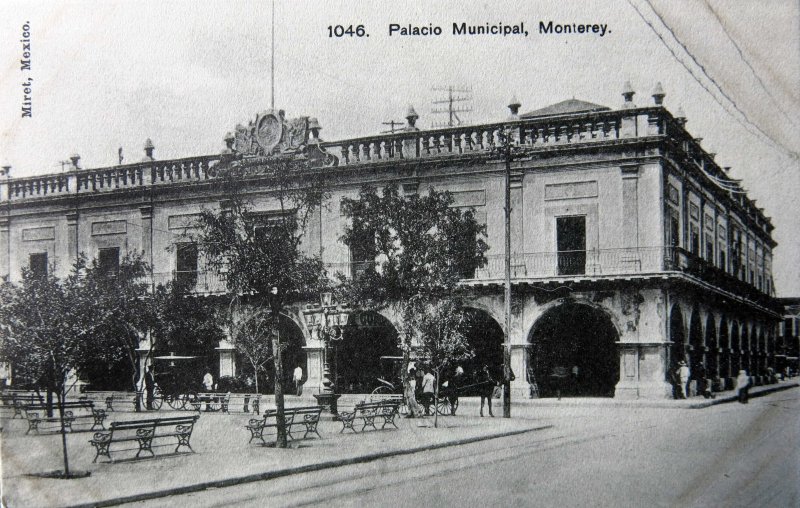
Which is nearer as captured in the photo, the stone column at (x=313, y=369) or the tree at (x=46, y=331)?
the tree at (x=46, y=331)

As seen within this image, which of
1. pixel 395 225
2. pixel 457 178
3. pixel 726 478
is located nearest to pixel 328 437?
pixel 395 225

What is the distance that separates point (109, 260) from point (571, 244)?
11096mm

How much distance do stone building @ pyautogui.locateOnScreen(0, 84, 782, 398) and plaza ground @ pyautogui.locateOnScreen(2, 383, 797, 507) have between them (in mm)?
3356

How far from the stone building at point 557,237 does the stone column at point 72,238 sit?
2.40m

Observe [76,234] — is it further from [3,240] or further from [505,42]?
[505,42]

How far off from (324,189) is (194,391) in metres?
10.00

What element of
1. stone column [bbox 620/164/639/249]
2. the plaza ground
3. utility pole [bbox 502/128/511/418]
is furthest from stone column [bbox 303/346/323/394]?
stone column [bbox 620/164/639/249]

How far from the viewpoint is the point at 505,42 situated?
835cm

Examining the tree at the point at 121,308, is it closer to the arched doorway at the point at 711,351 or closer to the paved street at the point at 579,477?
the paved street at the point at 579,477

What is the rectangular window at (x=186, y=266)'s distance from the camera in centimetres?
1856

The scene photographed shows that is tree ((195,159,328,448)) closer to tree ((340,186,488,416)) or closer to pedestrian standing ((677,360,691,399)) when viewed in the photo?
tree ((340,186,488,416))

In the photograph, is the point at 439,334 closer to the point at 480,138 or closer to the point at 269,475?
the point at 269,475

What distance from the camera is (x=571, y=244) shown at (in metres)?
21.1

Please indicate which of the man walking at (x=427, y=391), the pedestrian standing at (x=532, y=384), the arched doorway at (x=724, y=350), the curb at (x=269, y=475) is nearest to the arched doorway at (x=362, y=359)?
the man walking at (x=427, y=391)
